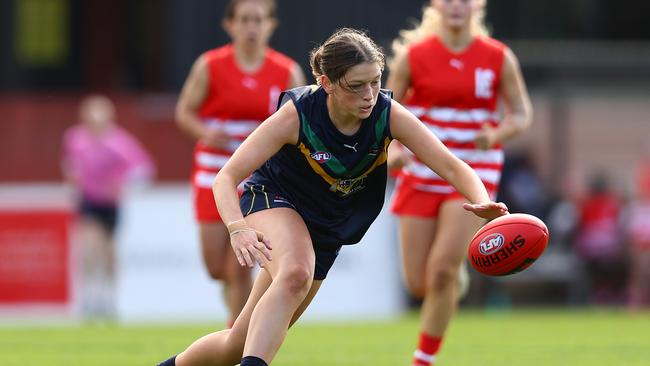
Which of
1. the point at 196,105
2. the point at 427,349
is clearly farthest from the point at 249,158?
the point at 196,105

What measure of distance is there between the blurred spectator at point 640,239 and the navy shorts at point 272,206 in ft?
31.5

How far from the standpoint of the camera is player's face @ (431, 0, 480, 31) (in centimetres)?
765

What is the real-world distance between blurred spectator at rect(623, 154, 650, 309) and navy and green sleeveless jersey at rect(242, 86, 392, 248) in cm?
946

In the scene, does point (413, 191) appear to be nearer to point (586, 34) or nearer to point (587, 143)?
point (587, 143)

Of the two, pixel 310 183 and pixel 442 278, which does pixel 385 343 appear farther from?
pixel 310 183

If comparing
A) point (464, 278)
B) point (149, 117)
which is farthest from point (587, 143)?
point (464, 278)

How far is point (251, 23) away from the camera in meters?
8.33

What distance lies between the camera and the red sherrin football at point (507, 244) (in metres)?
5.64

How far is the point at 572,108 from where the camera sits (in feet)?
53.9

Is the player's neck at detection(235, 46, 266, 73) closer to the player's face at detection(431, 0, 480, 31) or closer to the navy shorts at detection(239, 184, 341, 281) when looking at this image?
the player's face at detection(431, 0, 480, 31)

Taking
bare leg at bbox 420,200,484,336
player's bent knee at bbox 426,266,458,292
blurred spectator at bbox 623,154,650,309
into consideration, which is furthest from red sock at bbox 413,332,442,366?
blurred spectator at bbox 623,154,650,309

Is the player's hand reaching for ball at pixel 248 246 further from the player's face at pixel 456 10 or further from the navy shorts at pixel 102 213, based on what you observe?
the navy shorts at pixel 102 213

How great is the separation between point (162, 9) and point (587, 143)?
7322mm

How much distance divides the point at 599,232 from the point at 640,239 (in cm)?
45
